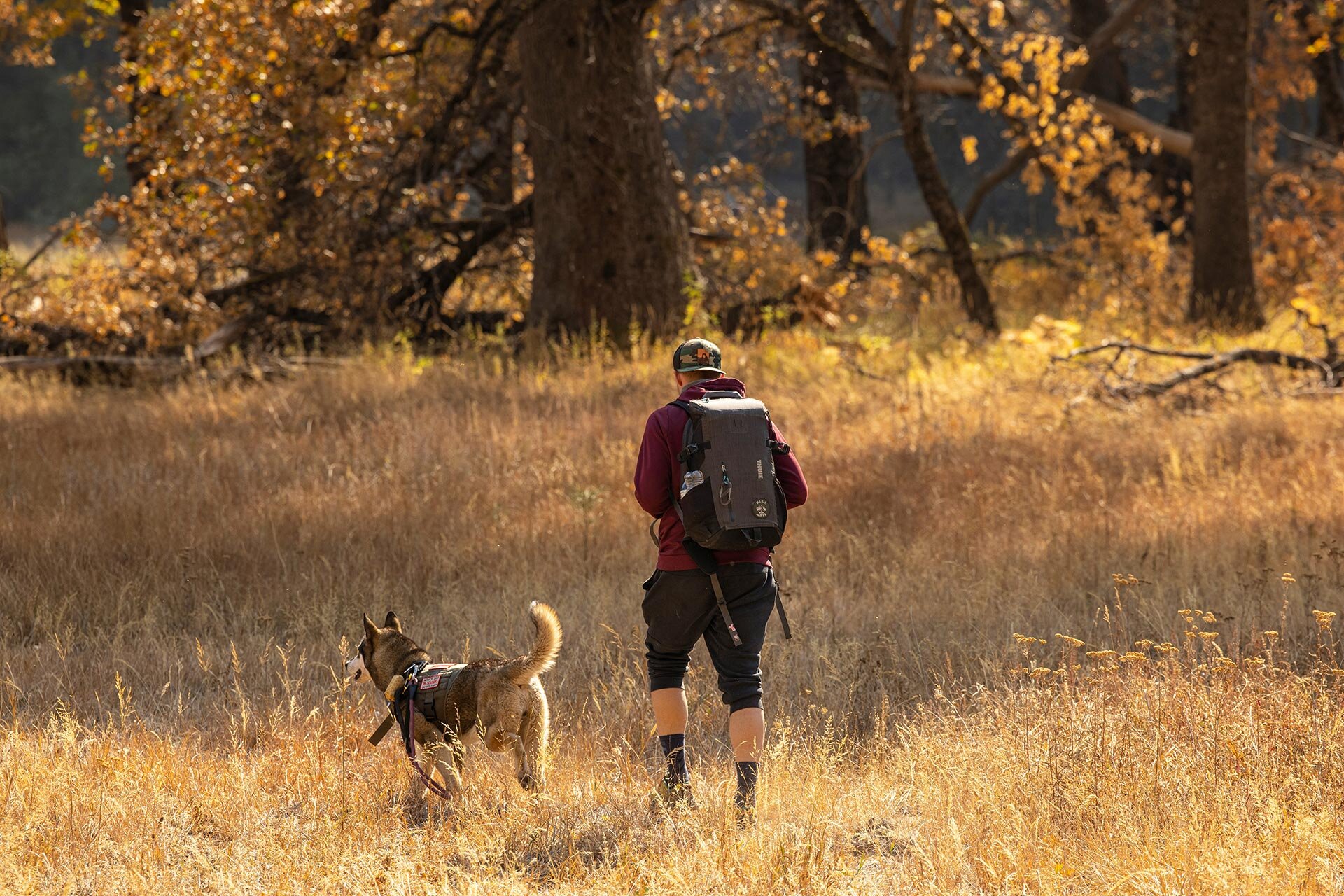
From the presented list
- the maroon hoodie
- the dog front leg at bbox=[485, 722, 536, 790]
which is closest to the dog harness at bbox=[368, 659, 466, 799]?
the dog front leg at bbox=[485, 722, 536, 790]

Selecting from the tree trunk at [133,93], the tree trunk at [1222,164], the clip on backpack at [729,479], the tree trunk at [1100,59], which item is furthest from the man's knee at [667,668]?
the tree trunk at [1100,59]

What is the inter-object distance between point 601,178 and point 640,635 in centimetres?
725

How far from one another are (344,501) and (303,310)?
5.80 meters

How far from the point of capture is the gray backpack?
4164mm

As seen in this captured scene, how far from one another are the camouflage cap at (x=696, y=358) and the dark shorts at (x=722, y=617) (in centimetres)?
69

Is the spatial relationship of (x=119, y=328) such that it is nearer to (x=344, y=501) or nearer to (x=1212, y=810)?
(x=344, y=501)

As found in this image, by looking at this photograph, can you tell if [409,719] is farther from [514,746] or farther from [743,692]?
[743,692]

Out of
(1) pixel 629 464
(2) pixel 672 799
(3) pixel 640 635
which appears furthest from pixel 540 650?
(1) pixel 629 464

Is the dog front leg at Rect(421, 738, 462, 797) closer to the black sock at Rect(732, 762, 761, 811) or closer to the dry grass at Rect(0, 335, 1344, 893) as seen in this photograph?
the dry grass at Rect(0, 335, 1344, 893)

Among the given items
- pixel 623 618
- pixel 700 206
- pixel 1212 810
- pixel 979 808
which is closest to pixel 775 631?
pixel 623 618

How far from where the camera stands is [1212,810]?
13.2 feet

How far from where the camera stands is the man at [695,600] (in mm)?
4348

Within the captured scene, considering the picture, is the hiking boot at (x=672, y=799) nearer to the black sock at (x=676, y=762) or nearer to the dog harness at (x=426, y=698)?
the black sock at (x=676, y=762)

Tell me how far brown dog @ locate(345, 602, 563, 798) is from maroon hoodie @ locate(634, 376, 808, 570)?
18.9 inches
